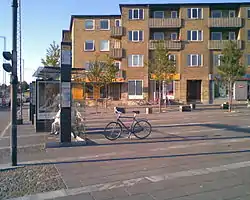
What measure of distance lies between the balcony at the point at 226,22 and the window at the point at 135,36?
868 cm

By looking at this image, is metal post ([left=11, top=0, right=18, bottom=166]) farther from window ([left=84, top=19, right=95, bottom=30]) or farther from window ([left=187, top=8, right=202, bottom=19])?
window ([left=187, top=8, right=202, bottom=19])

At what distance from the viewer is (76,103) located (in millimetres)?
11414

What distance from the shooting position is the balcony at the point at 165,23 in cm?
3575

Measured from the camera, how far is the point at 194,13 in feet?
120

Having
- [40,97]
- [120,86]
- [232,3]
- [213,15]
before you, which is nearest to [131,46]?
[120,86]

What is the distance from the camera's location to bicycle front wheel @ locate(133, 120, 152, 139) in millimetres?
10586

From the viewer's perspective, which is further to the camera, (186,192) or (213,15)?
(213,15)

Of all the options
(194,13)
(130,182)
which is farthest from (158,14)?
(130,182)

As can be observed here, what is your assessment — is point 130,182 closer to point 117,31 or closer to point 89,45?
point 117,31

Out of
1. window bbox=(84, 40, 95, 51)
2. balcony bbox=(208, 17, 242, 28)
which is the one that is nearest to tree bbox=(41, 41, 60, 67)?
window bbox=(84, 40, 95, 51)

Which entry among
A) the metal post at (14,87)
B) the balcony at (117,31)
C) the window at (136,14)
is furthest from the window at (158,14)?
the metal post at (14,87)

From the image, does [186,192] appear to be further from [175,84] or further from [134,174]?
[175,84]

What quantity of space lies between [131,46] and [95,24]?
19.0ft

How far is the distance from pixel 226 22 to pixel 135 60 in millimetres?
12249
